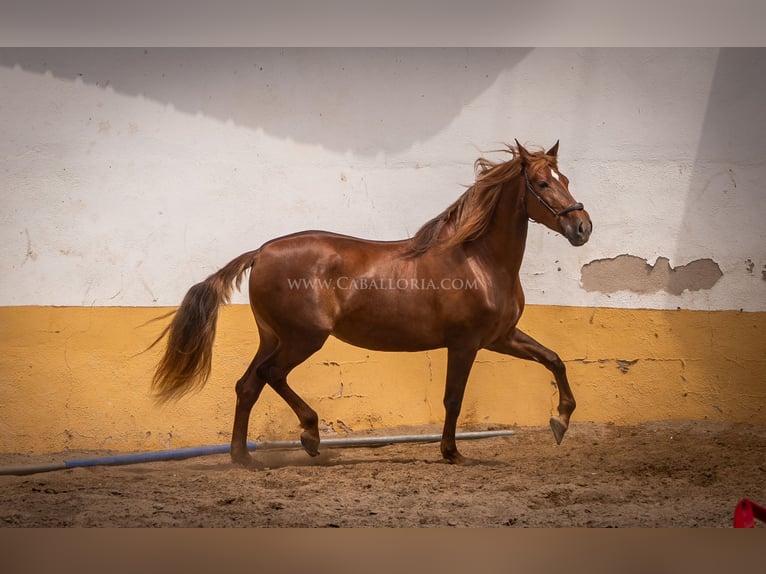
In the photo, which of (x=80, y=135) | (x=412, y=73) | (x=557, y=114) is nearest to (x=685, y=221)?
(x=557, y=114)

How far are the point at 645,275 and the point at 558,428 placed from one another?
849mm

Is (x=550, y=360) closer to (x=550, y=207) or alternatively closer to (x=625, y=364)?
(x=625, y=364)

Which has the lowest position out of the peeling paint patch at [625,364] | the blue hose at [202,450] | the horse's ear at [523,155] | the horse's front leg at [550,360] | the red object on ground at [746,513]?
the blue hose at [202,450]

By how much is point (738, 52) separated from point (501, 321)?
1673mm

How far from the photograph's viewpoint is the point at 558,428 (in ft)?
13.8

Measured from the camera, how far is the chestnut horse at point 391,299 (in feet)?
13.6

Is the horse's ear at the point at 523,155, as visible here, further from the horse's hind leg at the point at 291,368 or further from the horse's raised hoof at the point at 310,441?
the horse's raised hoof at the point at 310,441

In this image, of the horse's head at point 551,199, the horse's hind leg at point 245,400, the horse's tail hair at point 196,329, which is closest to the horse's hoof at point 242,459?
the horse's hind leg at point 245,400

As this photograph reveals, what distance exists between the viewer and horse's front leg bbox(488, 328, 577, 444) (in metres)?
4.19

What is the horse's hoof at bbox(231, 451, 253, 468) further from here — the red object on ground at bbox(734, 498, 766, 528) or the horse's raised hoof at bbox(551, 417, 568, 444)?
the red object on ground at bbox(734, 498, 766, 528)

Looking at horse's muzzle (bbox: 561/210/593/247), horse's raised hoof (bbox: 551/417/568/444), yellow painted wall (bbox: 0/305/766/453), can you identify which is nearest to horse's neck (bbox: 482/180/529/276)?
horse's muzzle (bbox: 561/210/593/247)

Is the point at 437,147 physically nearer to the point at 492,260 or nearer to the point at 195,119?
the point at 492,260

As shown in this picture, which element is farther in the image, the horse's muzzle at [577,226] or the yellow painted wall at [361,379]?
the yellow painted wall at [361,379]

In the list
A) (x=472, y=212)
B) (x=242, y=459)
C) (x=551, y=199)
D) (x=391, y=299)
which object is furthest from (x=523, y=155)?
(x=242, y=459)
